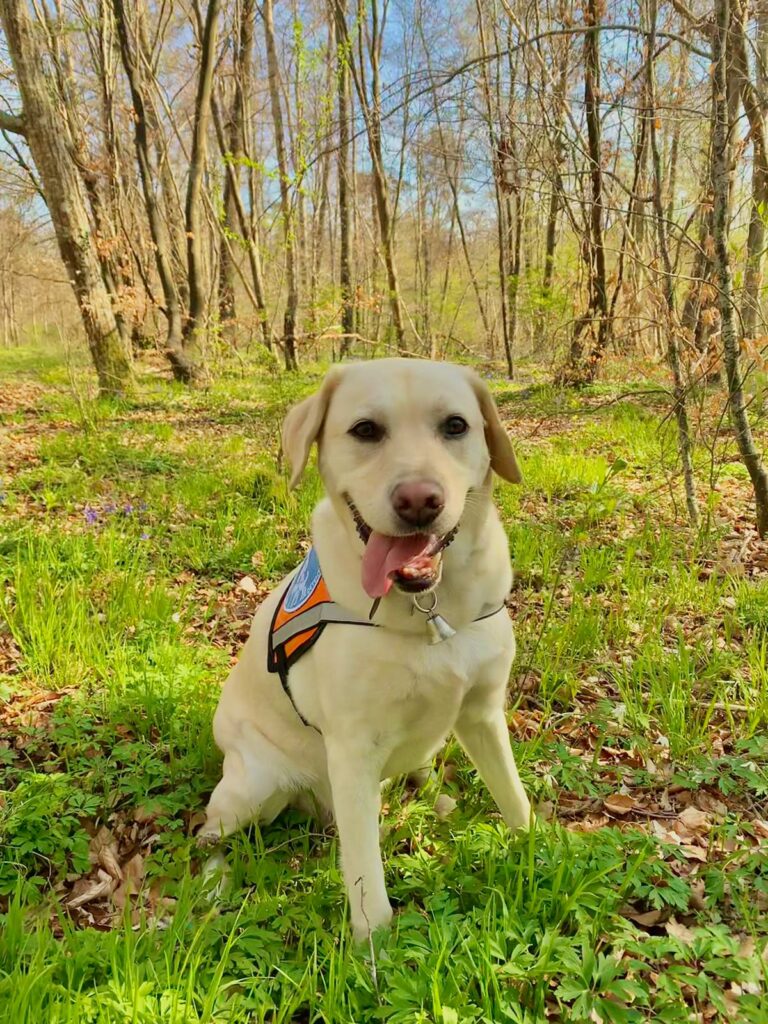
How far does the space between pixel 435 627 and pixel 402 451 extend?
493 mm

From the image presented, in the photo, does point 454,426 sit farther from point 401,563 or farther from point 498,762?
point 498,762

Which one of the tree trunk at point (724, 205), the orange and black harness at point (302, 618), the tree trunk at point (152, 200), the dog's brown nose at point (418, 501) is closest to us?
the dog's brown nose at point (418, 501)

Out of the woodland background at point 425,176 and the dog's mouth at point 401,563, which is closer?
the dog's mouth at point 401,563

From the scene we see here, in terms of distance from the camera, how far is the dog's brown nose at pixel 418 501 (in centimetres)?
151

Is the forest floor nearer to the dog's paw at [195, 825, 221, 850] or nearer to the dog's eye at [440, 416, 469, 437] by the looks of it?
the dog's paw at [195, 825, 221, 850]

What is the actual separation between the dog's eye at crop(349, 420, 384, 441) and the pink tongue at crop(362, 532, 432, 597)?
288 mm

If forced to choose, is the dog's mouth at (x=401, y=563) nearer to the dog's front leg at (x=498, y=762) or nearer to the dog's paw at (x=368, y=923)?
the dog's front leg at (x=498, y=762)

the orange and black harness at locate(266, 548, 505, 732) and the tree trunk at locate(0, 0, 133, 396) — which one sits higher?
the tree trunk at locate(0, 0, 133, 396)

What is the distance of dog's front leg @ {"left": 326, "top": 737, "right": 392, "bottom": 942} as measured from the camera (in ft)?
5.47

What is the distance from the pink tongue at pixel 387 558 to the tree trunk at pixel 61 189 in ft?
23.5

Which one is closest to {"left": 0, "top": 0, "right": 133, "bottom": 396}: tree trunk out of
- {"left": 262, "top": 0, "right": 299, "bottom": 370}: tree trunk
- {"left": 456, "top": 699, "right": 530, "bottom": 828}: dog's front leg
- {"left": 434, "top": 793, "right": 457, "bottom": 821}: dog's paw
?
{"left": 262, "top": 0, "right": 299, "bottom": 370}: tree trunk

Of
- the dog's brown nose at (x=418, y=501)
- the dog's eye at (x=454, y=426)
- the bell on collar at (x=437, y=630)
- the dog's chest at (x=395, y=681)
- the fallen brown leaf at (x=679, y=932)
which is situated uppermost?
the dog's eye at (x=454, y=426)

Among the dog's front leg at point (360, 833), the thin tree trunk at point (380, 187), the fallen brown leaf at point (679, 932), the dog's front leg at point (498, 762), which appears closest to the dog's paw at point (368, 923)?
the dog's front leg at point (360, 833)

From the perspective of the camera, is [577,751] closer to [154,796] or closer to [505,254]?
[154,796]
